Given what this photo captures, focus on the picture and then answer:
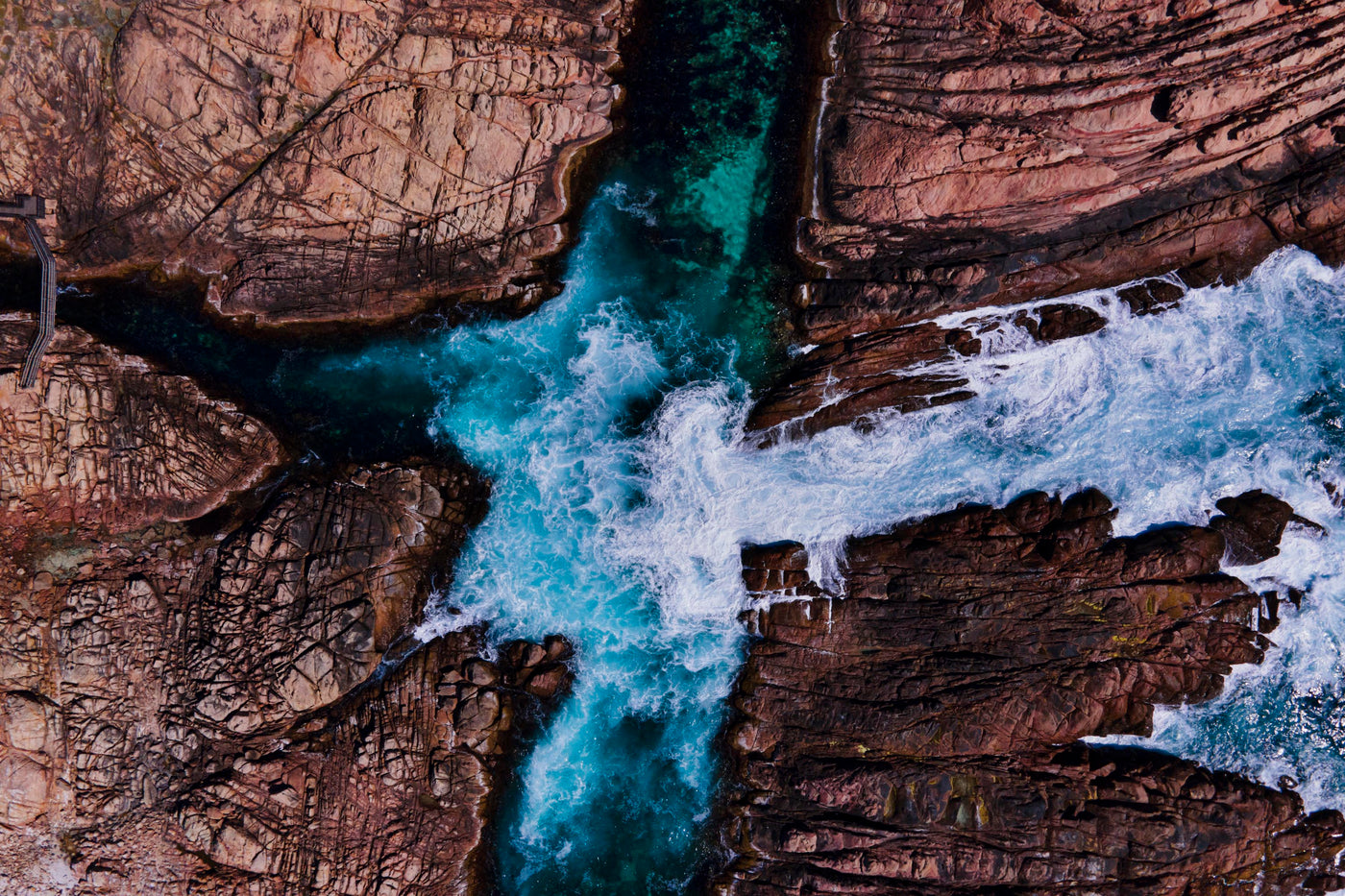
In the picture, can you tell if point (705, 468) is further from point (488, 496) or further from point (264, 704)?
point (264, 704)

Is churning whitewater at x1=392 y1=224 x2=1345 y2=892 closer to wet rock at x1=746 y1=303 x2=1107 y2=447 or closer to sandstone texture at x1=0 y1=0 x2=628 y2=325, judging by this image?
wet rock at x1=746 y1=303 x2=1107 y2=447

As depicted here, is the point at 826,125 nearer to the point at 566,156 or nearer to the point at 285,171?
the point at 566,156

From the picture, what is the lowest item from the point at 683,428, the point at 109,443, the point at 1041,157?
the point at 109,443

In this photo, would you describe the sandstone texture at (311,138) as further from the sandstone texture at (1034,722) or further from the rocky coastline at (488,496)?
the sandstone texture at (1034,722)

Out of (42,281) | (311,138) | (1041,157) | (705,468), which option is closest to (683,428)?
(705,468)

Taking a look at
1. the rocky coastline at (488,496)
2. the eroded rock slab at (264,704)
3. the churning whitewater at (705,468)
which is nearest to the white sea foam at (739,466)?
the churning whitewater at (705,468)
